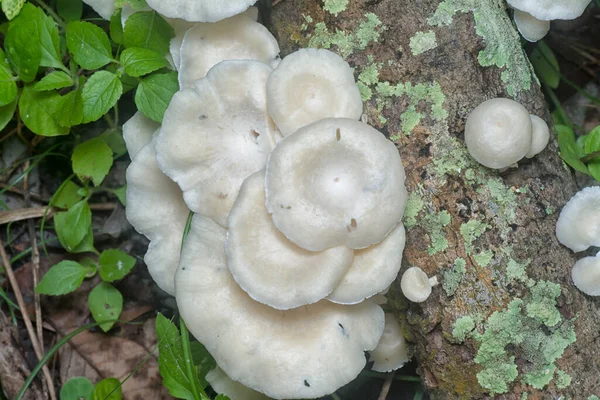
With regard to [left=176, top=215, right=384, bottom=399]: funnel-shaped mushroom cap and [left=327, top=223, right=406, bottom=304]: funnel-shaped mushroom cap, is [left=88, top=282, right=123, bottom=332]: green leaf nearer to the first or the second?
[left=176, top=215, right=384, bottom=399]: funnel-shaped mushroom cap

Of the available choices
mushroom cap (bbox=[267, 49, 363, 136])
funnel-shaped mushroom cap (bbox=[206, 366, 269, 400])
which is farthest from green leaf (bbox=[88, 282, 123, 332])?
mushroom cap (bbox=[267, 49, 363, 136])

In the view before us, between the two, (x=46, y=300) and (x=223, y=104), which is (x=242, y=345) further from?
(x=46, y=300)

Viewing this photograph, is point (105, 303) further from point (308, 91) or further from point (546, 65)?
point (546, 65)

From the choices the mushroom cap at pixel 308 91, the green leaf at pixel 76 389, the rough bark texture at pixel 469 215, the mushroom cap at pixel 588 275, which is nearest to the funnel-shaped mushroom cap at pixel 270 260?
the mushroom cap at pixel 308 91

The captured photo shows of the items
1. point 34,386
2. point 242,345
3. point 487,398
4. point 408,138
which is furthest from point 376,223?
point 34,386

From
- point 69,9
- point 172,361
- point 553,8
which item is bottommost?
point 172,361

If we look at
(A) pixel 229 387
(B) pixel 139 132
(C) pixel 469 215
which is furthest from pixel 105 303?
(C) pixel 469 215
